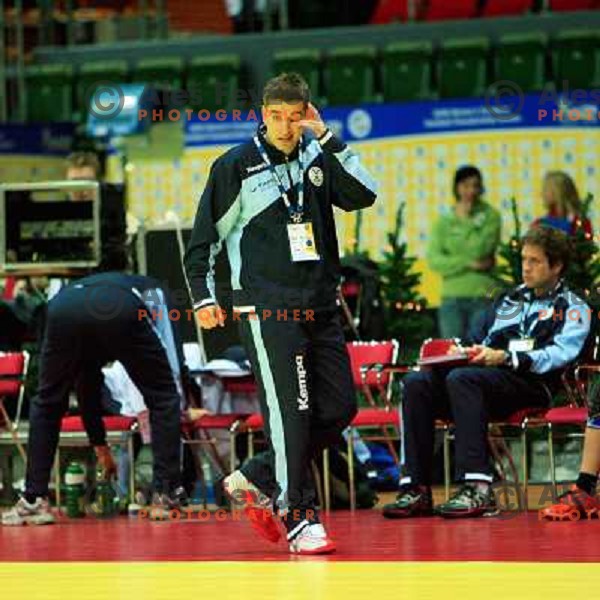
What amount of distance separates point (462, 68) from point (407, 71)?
0.46m

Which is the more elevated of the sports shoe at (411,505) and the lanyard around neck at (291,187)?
the lanyard around neck at (291,187)

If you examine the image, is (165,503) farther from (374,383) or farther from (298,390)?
(298,390)

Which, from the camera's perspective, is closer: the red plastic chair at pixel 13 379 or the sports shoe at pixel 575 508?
the sports shoe at pixel 575 508

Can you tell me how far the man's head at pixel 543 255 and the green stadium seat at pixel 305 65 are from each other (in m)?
7.18

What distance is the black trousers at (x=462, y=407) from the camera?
324 inches

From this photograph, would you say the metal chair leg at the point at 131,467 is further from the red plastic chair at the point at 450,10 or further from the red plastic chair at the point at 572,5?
the red plastic chair at the point at 450,10

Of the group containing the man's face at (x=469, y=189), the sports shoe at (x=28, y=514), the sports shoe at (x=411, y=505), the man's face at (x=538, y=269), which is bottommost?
the sports shoe at (x=28, y=514)

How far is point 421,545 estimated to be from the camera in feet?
22.5

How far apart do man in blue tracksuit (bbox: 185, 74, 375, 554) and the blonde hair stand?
14.7 ft

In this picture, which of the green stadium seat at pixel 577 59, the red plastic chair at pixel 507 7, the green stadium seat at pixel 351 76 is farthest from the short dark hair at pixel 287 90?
the red plastic chair at pixel 507 7

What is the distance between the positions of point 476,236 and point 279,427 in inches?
227

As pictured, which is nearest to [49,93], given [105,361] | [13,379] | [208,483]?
[208,483]

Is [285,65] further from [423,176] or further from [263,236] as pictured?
[263,236]

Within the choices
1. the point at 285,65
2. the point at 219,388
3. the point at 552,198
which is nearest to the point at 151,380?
the point at 219,388
